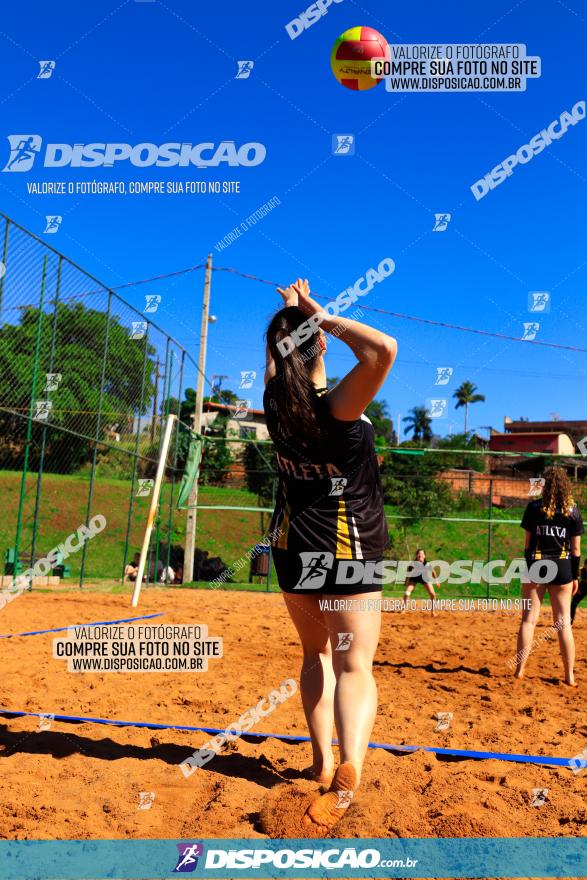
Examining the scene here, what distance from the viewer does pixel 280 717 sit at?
4066mm

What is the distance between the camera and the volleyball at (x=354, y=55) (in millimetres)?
7754

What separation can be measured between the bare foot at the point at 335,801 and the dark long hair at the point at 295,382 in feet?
3.80

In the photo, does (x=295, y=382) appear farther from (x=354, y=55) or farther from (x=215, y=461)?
(x=215, y=461)

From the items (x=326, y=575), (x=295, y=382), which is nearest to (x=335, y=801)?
(x=326, y=575)

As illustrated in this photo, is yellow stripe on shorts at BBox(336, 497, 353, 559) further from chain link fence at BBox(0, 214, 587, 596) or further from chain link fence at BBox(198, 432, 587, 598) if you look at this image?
chain link fence at BBox(198, 432, 587, 598)

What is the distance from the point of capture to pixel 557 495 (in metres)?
5.87

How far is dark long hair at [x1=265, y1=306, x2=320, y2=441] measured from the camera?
2631mm

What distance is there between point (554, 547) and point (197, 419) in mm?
14229

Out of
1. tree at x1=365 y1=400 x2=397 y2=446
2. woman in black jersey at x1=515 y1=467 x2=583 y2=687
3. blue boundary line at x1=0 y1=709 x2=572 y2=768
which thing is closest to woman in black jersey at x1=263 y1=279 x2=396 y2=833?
blue boundary line at x1=0 y1=709 x2=572 y2=768

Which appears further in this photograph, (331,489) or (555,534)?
(555,534)

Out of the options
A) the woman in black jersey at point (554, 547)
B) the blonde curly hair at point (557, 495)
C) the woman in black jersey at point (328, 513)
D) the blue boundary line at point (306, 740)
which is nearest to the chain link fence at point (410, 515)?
the woman in black jersey at point (554, 547)

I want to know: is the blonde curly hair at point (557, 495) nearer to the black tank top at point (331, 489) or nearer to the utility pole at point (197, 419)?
the black tank top at point (331, 489)

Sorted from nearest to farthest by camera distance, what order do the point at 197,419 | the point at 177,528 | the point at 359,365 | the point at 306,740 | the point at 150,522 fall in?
the point at 359,365 → the point at 306,740 → the point at 150,522 → the point at 197,419 → the point at 177,528

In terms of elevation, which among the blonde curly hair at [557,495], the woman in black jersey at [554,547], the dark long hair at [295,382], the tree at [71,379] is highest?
the tree at [71,379]
